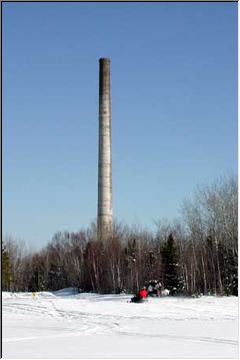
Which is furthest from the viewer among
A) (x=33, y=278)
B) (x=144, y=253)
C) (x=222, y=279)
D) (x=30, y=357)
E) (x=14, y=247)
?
(x=14, y=247)

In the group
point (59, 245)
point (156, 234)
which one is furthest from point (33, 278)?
point (156, 234)

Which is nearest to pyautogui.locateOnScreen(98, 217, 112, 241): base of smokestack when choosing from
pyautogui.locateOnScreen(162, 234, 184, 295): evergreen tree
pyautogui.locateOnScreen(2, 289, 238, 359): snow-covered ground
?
pyautogui.locateOnScreen(162, 234, 184, 295): evergreen tree

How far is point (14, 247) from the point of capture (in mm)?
53406

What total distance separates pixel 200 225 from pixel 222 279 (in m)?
7.55

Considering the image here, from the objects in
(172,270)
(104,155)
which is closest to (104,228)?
(104,155)

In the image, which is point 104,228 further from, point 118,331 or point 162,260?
point 118,331

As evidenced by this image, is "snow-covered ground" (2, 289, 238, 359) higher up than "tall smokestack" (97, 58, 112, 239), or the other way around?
"tall smokestack" (97, 58, 112, 239)

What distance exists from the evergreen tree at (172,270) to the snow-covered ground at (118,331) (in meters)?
5.85

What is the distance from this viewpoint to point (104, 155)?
118 feet

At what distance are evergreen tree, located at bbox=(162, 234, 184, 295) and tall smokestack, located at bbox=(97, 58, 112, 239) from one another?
8.62 metres

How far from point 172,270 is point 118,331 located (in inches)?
570

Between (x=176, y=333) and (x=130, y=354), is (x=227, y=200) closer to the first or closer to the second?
(x=176, y=333)

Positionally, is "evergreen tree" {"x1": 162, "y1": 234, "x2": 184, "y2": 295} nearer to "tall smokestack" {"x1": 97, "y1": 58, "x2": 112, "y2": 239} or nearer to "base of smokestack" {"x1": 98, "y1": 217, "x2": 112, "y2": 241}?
"base of smokestack" {"x1": 98, "y1": 217, "x2": 112, "y2": 241}

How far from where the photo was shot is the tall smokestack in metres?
35.7
